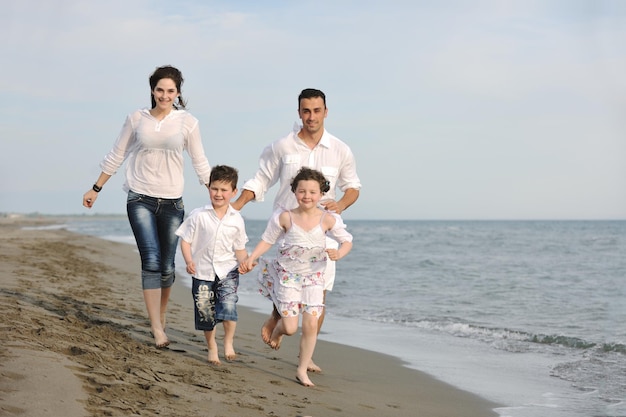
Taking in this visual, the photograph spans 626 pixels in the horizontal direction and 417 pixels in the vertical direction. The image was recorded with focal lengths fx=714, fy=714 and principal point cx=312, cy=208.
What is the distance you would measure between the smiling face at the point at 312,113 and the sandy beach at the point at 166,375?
1.82 meters

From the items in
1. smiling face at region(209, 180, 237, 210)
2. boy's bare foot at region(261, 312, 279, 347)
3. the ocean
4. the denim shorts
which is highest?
smiling face at region(209, 180, 237, 210)

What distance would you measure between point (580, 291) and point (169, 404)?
11.8 m

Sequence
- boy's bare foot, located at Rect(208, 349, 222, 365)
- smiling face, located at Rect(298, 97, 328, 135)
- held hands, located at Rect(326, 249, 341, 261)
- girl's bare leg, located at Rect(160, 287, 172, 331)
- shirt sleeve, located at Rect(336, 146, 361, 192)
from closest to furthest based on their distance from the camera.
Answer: held hands, located at Rect(326, 249, 341, 261), smiling face, located at Rect(298, 97, 328, 135), boy's bare foot, located at Rect(208, 349, 222, 365), shirt sleeve, located at Rect(336, 146, 361, 192), girl's bare leg, located at Rect(160, 287, 172, 331)

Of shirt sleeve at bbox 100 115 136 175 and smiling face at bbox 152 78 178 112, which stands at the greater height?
smiling face at bbox 152 78 178 112

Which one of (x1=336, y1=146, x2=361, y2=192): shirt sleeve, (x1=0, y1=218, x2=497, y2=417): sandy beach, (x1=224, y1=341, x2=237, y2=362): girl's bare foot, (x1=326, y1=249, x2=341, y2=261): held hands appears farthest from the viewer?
(x1=224, y1=341, x2=237, y2=362): girl's bare foot

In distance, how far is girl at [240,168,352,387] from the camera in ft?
16.2

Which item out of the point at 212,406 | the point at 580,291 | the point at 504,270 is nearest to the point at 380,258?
the point at 504,270

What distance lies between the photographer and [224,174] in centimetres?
528

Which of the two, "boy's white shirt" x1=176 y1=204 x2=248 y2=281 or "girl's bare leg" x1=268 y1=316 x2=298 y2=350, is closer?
"girl's bare leg" x1=268 y1=316 x2=298 y2=350

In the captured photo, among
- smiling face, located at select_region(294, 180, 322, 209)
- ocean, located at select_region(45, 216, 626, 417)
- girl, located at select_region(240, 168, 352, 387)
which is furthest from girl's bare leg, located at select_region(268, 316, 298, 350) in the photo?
ocean, located at select_region(45, 216, 626, 417)

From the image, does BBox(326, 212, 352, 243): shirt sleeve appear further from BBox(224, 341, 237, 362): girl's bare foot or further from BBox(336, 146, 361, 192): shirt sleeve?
BBox(224, 341, 237, 362): girl's bare foot

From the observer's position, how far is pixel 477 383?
583 centimetres

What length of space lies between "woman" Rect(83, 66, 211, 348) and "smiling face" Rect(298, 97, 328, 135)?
1.03 metres

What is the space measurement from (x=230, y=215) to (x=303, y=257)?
731 mm
